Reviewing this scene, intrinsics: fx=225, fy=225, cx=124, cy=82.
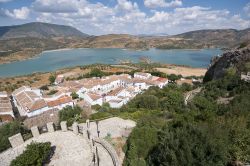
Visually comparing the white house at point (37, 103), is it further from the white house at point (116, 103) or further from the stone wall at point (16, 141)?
the stone wall at point (16, 141)

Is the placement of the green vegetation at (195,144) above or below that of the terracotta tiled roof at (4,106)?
above

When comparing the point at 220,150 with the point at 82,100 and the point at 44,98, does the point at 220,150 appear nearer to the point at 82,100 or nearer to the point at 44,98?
the point at 82,100

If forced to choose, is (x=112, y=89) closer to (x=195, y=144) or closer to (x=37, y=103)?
(x=37, y=103)

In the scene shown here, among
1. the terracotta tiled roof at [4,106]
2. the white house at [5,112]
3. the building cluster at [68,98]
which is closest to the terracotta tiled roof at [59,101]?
the building cluster at [68,98]

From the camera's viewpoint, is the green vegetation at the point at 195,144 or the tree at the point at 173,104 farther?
the tree at the point at 173,104

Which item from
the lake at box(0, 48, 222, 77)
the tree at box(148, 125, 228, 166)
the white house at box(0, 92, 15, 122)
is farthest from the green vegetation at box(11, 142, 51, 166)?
the lake at box(0, 48, 222, 77)

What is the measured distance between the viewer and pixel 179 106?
2980cm

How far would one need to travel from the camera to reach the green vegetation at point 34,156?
36.9 ft

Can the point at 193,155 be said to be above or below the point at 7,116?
above

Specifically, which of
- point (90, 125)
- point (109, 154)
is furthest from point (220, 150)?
point (90, 125)

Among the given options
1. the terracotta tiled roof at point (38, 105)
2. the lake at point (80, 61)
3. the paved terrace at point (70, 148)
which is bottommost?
the lake at point (80, 61)

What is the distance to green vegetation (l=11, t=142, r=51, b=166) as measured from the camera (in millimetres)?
11236

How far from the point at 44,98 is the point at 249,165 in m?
42.8

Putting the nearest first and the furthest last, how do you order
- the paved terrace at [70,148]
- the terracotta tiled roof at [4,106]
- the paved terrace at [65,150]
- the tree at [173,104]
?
the paved terrace at [65,150], the paved terrace at [70,148], the tree at [173,104], the terracotta tiled roof at [4,106]
